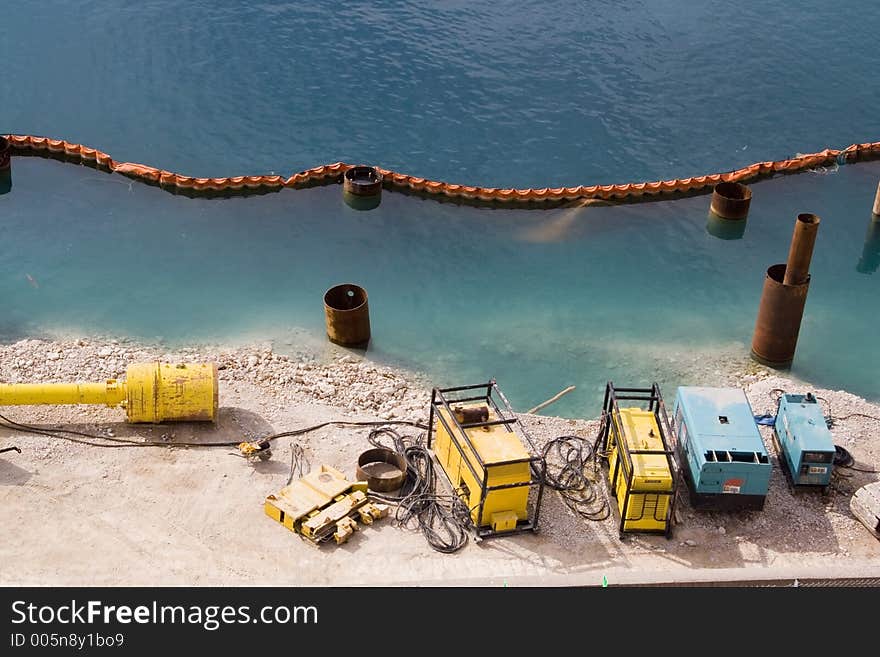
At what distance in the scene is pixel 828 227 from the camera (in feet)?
119

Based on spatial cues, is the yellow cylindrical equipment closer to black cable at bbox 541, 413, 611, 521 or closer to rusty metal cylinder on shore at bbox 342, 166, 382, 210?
black cable at bbox 541, 413, 611, 521

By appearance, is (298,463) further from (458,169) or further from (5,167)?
(5,167)

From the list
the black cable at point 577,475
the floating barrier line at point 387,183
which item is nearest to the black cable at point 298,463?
the black cable at point 577,475

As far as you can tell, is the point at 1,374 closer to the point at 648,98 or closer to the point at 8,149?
the point at 8,149

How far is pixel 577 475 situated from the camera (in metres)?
21.9

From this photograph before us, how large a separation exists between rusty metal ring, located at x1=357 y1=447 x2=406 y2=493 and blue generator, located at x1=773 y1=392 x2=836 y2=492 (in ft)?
30.1

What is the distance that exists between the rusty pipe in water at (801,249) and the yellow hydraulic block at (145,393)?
16222 mm

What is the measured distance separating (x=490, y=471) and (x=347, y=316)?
9.11 m

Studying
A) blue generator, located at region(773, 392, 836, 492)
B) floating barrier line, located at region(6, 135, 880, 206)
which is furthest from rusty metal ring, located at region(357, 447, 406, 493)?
floating barrier line, located at region(6, 135, 880, 206)

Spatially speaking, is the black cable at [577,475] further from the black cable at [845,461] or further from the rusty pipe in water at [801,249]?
the rusty pipe in water at [801,249]

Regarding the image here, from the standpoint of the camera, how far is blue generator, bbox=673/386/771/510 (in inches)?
800

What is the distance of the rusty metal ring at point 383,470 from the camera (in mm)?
21125

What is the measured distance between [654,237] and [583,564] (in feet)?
61.1
